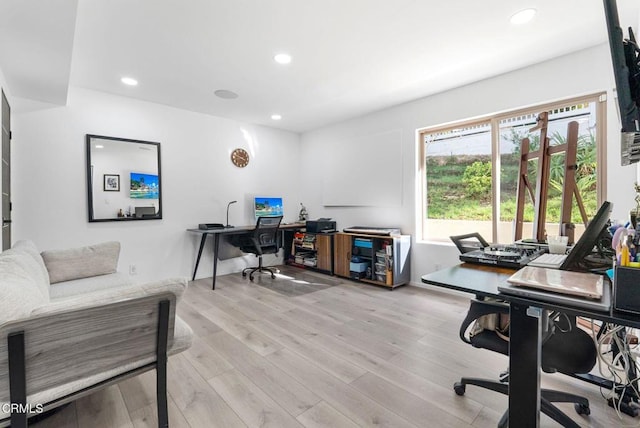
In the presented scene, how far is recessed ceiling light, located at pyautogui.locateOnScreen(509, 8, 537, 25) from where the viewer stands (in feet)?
6.93

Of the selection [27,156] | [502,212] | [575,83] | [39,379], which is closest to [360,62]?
[575,83]

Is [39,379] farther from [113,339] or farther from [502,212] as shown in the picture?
[502,212]

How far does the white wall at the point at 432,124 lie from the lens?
253cm

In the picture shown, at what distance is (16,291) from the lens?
118 cm

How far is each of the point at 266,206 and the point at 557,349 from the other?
420 centimetres

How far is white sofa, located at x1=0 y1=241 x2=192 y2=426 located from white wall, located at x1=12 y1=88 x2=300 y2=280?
83.3 inches

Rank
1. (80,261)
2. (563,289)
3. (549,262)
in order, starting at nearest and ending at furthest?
(563,289)
(549,262)
(80,261)

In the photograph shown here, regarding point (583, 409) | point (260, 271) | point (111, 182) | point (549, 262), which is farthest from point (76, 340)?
point (260, 271)

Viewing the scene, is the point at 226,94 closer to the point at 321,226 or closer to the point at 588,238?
the point at 321,226

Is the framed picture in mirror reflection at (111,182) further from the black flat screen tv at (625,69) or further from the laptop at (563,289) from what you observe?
the black flat screen tv at (625,69)

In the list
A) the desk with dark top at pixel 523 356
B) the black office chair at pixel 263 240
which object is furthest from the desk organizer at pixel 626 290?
the black office chair at pixel 263 240

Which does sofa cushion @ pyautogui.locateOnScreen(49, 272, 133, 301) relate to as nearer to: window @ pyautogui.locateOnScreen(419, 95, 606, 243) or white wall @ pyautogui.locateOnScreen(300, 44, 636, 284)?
white wall @ pyautogui.locateOnScreen(300, 44, 636, 284)

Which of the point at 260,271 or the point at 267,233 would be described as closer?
the point at 267,233

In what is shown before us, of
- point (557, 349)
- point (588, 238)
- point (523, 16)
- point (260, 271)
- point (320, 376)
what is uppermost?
point (523, 16)
